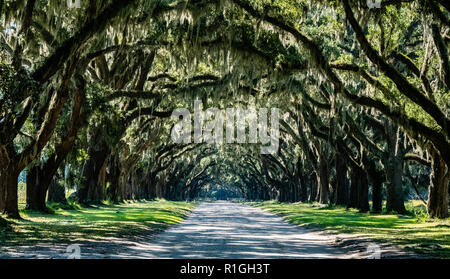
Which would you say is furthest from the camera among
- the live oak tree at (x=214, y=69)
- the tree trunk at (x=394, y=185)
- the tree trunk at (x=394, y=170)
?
the tree trunk at (x=394, y=185)

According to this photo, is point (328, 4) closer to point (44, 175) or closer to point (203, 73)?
point (203, 73)

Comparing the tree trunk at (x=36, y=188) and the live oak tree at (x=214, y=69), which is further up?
the live oak tree at (x=214, y=69)

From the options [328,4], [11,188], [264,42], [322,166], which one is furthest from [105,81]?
[322,166]

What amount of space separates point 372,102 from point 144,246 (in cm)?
787

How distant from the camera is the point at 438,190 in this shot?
20953 millimetres

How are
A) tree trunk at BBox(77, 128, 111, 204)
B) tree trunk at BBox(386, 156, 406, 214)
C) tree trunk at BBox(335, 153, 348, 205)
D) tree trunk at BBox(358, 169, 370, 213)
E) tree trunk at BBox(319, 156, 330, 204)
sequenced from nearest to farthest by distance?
tree trunk at BBox(386, 156, 406, 214) → tree trunk at BBox(77, 128, 111, 204) → tree trunk at BBox(358, 169, 370, 213) → tree trunk at BBox(335, 153, 348, 205) → tree trunk at BBox(319, 156, 330, 204)

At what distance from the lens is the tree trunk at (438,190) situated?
20.7m

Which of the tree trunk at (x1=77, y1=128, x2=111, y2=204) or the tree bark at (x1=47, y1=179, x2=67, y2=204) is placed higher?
the tree trunk at (x1=77, y1=128, x2=111, y2=204)

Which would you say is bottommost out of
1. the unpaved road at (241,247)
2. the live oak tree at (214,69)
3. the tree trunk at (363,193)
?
the unpaved road at (241,247)

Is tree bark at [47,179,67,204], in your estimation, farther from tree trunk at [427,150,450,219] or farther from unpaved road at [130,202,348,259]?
tree trunk at [427,150,450,219]

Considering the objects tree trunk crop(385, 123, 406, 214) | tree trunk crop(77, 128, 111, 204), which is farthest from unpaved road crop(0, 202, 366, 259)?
tree trunk crop(77, 128, 111, 204)

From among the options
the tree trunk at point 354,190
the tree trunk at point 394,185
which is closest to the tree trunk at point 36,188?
the tree trunk at point 394,185

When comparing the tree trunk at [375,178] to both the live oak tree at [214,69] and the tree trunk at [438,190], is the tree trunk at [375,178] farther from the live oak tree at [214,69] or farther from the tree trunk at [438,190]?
the tree trunk at [438,190]

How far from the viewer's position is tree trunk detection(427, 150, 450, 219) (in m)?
20.7
